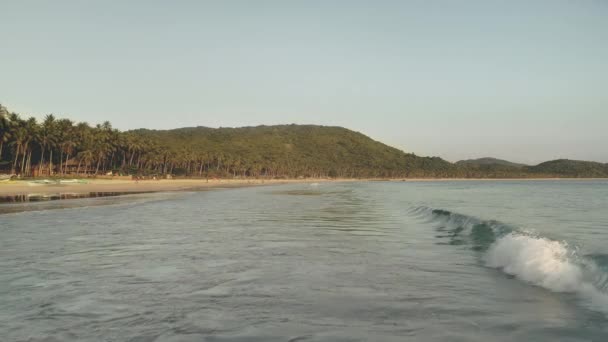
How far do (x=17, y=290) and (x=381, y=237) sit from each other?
12.8 m

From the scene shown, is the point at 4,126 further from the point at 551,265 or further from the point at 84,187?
the point at 551,265

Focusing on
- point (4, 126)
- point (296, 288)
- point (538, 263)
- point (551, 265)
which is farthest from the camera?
point (4, 126)

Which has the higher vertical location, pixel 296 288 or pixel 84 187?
pixel 296 288

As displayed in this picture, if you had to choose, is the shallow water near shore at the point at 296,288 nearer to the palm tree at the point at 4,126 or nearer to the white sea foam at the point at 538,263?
the white sea foam at the point at 538,263

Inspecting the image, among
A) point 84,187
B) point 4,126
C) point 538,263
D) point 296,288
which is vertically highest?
point 4,126

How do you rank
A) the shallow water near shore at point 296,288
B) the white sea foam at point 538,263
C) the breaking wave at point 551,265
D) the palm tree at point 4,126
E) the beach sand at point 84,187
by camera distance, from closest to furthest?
the shallow water near shore at point 296,288 → the breaking wave at point 551,265 → the white sea foam at point 538,263 → the beach sand at point 84,187 → the palm tree at point 4,126

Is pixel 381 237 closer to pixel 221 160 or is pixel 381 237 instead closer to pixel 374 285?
pixel 374 285

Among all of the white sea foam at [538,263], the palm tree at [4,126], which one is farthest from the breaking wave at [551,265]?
the palm tree at [4,126]

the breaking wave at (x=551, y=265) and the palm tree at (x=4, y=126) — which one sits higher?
the palm tree at (x=4, y=126)

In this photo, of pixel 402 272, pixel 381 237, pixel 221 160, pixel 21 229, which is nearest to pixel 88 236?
pixel 21 229

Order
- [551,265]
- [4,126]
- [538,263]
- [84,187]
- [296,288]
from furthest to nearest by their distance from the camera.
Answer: [4,126]
[84,187]
[538,263]
[551,265]
[296,288]

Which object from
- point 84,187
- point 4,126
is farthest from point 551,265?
point 4,126

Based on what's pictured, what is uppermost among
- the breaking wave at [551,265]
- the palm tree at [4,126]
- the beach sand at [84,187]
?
the palm tree at [4,126]

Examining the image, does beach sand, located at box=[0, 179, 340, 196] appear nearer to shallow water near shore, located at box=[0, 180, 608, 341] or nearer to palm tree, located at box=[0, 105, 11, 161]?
palm tree, located at box=[0, 105, 11, 161]
